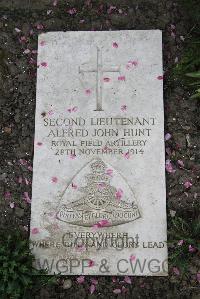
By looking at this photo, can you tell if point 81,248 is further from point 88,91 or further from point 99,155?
point 88,91

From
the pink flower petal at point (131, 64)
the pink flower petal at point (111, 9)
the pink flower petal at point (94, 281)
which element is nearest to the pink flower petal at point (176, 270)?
the pink flower petal at point (94, 281)

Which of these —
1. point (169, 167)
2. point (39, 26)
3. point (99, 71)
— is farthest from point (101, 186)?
point (39, 26)

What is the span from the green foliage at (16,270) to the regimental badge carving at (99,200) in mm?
496

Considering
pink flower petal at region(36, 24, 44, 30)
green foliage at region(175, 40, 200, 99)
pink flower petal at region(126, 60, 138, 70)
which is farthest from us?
pink flower petal at region(36, 24, 44, 30)

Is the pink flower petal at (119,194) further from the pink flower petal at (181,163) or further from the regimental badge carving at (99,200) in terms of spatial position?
the pink flower petal at (181,163)

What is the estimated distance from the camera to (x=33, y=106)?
5098 mm

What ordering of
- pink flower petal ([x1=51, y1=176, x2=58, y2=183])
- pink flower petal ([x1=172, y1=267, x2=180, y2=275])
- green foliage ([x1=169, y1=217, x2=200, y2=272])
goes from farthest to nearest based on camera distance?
pink flower petal ([x1=51, y1=176, x2=58, y2=183]), pink flower petal ([x1=172, y1=267, x2=180, y2=275]), green foliage ([x1=169, y1=217, x2=200, y2=272])

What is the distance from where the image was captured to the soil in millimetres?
4645

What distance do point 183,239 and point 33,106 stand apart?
2093mm

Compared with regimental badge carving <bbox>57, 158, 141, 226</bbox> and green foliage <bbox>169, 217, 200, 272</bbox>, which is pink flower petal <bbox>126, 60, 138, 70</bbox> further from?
green foliage <bbox>169, 217, 200, 272</bbox>

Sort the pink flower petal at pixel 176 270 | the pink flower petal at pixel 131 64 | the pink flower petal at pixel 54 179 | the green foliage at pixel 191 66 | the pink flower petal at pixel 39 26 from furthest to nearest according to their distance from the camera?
the pink flower petal at pixel 39 26
the pink flower petal at pixel 131 64
the green foliage at pixel 191 66
the pink flower petal at pixel 54 179
the pink flower petal at pixel 176 270

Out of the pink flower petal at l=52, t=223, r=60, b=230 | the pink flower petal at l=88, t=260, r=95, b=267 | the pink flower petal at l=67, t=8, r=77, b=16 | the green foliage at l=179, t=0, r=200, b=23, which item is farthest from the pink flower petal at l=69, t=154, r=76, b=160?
the green foliage at l=179, t=0, r=200, b=23

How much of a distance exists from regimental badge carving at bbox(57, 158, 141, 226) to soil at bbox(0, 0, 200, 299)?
400 millimetres

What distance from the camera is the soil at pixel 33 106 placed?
4645mm
